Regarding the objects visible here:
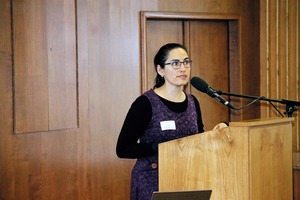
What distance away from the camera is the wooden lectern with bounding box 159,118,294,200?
196cm

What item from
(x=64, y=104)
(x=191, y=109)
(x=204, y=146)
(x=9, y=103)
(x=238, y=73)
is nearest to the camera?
(x=204, y=146)

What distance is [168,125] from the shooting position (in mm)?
2654

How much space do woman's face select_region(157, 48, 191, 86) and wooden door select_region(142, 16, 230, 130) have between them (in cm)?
174

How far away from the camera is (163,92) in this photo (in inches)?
109

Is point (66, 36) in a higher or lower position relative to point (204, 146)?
higher

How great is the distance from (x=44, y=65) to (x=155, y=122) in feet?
4.55

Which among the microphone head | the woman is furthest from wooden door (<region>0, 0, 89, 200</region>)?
the microphone head

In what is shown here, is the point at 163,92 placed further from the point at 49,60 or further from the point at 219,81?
the point at 219,81

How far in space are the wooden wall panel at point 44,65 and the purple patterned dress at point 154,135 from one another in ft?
4.09

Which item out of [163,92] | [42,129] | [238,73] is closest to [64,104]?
[42,129]

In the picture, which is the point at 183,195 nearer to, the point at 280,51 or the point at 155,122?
the point at 155,122

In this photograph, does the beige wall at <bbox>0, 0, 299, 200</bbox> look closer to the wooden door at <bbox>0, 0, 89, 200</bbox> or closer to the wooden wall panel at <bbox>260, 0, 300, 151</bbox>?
the wooden door at <bbox>0, 0, 89, 200</bbox>

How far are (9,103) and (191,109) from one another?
4.57 feet

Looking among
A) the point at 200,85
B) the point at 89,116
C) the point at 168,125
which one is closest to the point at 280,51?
the point at 89,116
